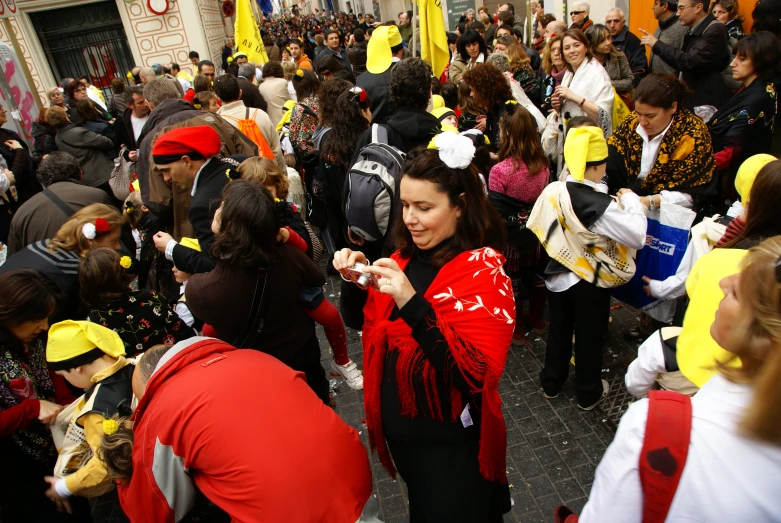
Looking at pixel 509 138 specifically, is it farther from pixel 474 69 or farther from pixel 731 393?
pixel 731 393

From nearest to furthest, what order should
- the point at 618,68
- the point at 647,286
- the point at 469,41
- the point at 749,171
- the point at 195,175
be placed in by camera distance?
1. the point at 749,171
2. the point at 647,286
3. the point at 195,175
4. the point at 618,68
5. the point at 469,41

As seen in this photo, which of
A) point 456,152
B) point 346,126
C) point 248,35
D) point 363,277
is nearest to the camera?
point 363,277

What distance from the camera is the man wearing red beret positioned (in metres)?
3.15

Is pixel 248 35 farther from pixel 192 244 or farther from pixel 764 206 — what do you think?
pixel 764 206

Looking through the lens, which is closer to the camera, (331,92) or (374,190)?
(374,190)

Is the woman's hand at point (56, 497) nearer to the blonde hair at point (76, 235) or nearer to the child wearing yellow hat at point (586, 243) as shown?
the blonde hair at point (76, 235)

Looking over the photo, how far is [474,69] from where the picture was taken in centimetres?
454

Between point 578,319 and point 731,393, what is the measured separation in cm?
222

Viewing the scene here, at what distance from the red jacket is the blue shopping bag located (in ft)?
8.19

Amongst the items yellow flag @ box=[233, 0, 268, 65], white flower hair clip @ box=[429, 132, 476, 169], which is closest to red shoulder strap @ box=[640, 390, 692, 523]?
white flower hair clip @ box=[429, 132, 476, 169]

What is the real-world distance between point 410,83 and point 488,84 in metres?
1.11

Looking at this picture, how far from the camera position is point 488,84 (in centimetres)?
450

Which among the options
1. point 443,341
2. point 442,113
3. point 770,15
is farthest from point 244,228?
point 770,15

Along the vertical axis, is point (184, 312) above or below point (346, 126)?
below
